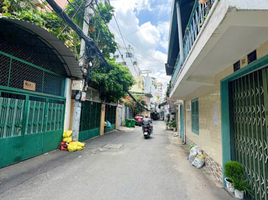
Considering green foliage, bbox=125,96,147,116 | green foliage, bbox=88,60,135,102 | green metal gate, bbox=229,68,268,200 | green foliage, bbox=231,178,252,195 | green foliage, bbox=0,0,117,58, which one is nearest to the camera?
green metal gate, bbox=229,68,268,200

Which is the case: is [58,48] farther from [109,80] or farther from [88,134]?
[88,134]

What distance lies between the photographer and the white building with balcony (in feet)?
4.93

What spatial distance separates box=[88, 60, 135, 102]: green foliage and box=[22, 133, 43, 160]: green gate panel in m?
3.48

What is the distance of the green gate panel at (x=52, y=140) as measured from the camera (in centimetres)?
490

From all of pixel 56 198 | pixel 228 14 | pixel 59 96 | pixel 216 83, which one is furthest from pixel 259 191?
pixel 59 96

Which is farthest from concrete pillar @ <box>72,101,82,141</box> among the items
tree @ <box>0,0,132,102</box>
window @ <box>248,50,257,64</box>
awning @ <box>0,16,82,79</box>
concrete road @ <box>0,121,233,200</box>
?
window @ <box>248,50,257,64</box>

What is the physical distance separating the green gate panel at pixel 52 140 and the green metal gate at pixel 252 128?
215 inches

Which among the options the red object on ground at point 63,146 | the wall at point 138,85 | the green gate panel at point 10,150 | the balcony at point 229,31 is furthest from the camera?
the wall at point 138,85

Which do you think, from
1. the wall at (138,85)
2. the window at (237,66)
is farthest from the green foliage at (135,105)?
the window at (237,66)

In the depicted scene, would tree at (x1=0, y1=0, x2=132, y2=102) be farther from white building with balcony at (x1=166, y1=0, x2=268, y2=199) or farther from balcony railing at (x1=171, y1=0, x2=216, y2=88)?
white building with balcony at (x1=166, y1=0, x2=268, y2=199)

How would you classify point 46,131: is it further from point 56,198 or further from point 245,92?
point 245,92

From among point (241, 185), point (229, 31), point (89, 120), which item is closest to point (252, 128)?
point (241, 185)

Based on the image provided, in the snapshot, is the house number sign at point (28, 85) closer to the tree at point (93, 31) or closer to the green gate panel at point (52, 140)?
the green gate panel at point (52, 140)

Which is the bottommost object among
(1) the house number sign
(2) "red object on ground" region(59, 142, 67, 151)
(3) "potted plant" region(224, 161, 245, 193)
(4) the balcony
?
(2) "red object on ground" region(59, 142, 67, 151)
